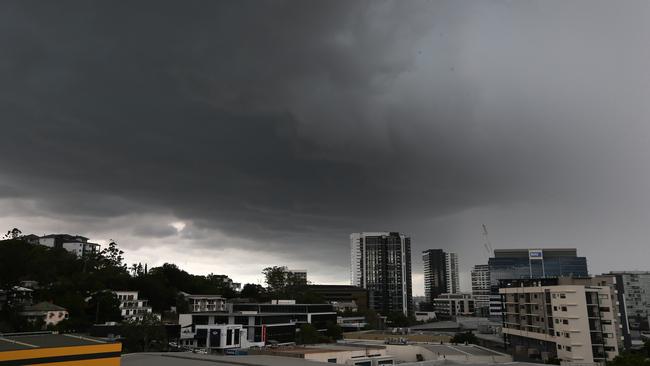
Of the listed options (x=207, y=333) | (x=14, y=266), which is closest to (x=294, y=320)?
(x=207, y=333)

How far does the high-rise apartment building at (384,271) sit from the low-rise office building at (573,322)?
118 m

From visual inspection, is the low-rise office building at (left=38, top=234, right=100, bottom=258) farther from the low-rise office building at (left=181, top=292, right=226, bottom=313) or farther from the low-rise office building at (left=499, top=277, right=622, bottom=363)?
the low-rise office building at (left=499, top=277, right=622, bottom=363)

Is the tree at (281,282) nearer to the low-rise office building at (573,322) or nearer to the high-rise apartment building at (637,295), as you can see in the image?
the low-rise office building at (573,322)

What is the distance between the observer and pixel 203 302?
109938 mm

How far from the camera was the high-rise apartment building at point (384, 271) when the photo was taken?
190375 millimetres

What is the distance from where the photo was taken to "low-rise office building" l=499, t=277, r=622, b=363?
61.1 metres

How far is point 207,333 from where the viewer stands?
248ft

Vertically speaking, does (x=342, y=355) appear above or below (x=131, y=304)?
below

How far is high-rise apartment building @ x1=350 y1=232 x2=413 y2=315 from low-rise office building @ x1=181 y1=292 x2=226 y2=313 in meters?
88.6

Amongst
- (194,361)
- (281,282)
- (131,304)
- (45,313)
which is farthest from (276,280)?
(194,361)

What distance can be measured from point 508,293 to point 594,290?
18.0 metres

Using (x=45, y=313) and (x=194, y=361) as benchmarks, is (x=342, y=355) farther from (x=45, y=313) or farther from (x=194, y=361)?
(x=45, y=313)

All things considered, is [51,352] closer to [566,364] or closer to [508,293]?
[566,364]

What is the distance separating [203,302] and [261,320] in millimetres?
32506
